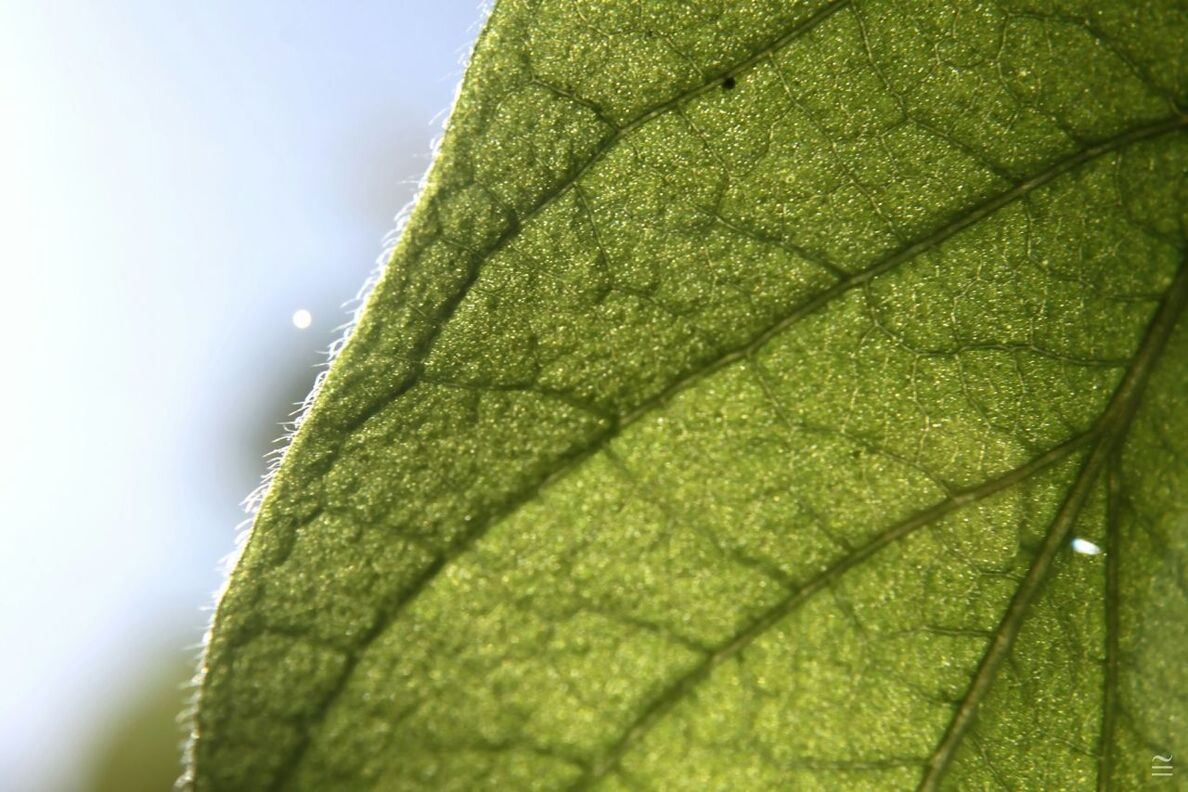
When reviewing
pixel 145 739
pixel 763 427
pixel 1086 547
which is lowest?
pixel 1086 547

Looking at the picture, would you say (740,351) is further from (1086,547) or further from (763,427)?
(1086,547)

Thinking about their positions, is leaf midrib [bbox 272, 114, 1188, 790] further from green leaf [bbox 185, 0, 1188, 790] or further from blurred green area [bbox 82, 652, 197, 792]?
blurred green area [bbox 82, 652, 197, 792]

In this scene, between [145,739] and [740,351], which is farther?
[145,739]

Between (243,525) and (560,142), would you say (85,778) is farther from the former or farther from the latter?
(560,142)

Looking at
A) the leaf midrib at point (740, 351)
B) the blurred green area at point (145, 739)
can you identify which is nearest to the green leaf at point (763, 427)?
the leaf midrib at point (740, 351)

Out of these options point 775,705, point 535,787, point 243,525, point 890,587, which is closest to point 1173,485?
point 890,587

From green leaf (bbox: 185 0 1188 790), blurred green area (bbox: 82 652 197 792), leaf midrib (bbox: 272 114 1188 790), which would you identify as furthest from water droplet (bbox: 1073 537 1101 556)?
blurred green area (bbox: 82 652 197 792)

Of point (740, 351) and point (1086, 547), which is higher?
point (740, 351)

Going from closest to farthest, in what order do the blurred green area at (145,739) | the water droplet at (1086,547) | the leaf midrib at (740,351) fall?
the leaf midrib at (740,351) → the water droplet at (1086,547) → the blurred green area at (145,739)

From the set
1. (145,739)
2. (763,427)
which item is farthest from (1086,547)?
(145,739)

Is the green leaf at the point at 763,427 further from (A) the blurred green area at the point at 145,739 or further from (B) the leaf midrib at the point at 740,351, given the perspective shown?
(A) the blurred green area at the point at 145,739
